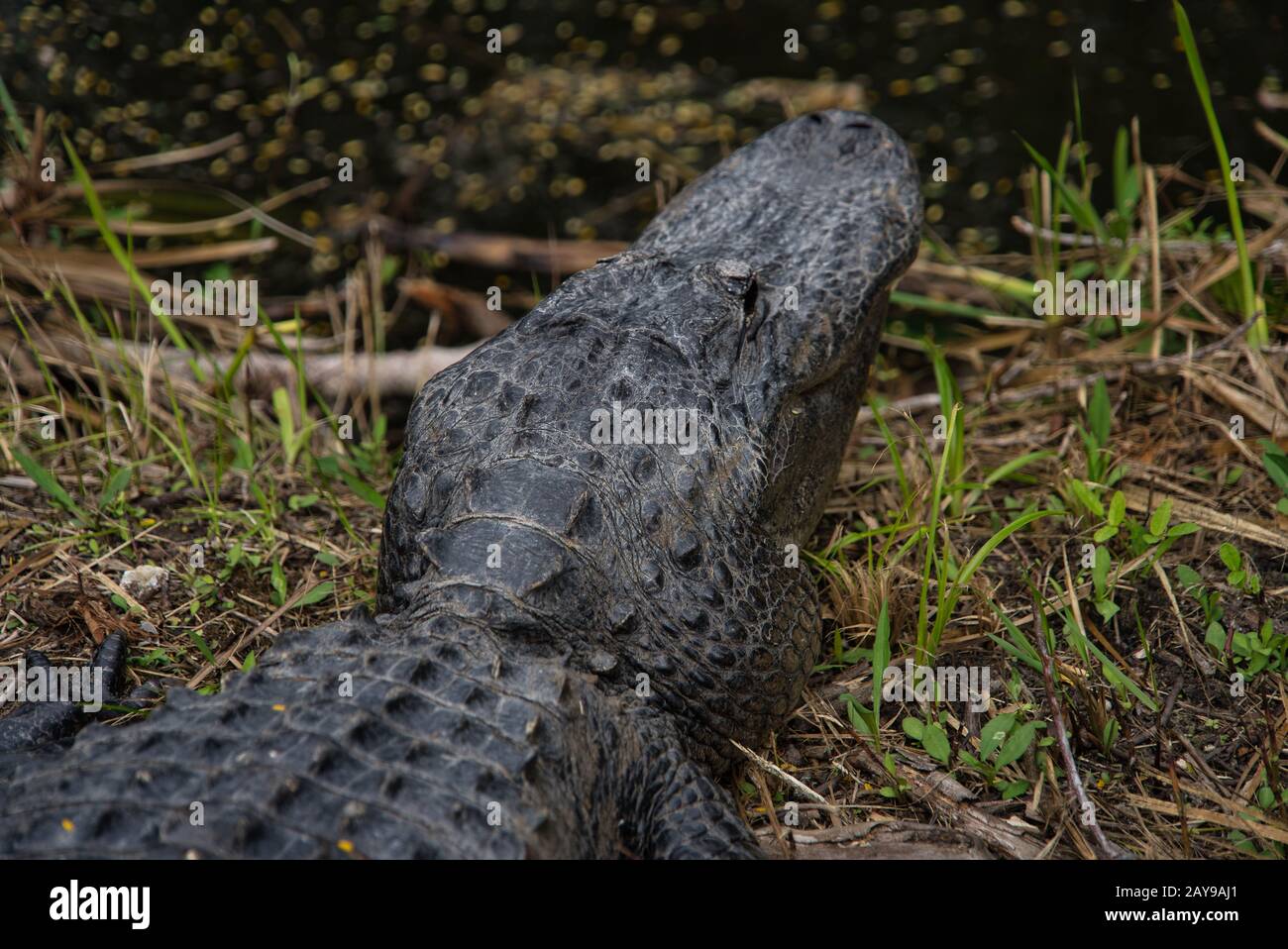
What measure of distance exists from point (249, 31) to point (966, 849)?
5.60 metres

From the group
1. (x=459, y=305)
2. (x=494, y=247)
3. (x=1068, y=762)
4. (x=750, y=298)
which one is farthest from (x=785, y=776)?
(x=494, y=247)

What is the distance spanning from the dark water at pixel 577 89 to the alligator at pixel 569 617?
2508mm

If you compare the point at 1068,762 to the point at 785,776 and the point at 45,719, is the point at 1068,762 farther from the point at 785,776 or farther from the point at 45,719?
the point at 45,719

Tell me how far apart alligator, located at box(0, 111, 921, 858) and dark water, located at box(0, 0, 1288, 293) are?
2508mm

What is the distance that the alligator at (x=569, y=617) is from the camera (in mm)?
1881

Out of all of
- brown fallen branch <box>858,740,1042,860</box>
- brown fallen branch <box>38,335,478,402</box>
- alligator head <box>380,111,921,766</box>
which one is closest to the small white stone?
alligator head <box>380,111,921,766</box>

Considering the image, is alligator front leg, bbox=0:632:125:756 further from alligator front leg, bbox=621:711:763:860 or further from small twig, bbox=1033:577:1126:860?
small twig, bbox=1033:577:1126:860

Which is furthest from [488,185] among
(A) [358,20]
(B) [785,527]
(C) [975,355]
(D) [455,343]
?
(B) [785,527]

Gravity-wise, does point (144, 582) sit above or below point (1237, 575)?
below

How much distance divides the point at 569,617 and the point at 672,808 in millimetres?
397

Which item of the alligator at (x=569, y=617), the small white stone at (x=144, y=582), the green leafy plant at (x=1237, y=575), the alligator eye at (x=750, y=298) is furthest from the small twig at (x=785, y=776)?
the small white stone at (x=144, y=582)

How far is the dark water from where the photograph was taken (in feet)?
17.8

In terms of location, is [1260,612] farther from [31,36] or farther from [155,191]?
[31,36]

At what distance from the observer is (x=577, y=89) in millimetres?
6203
